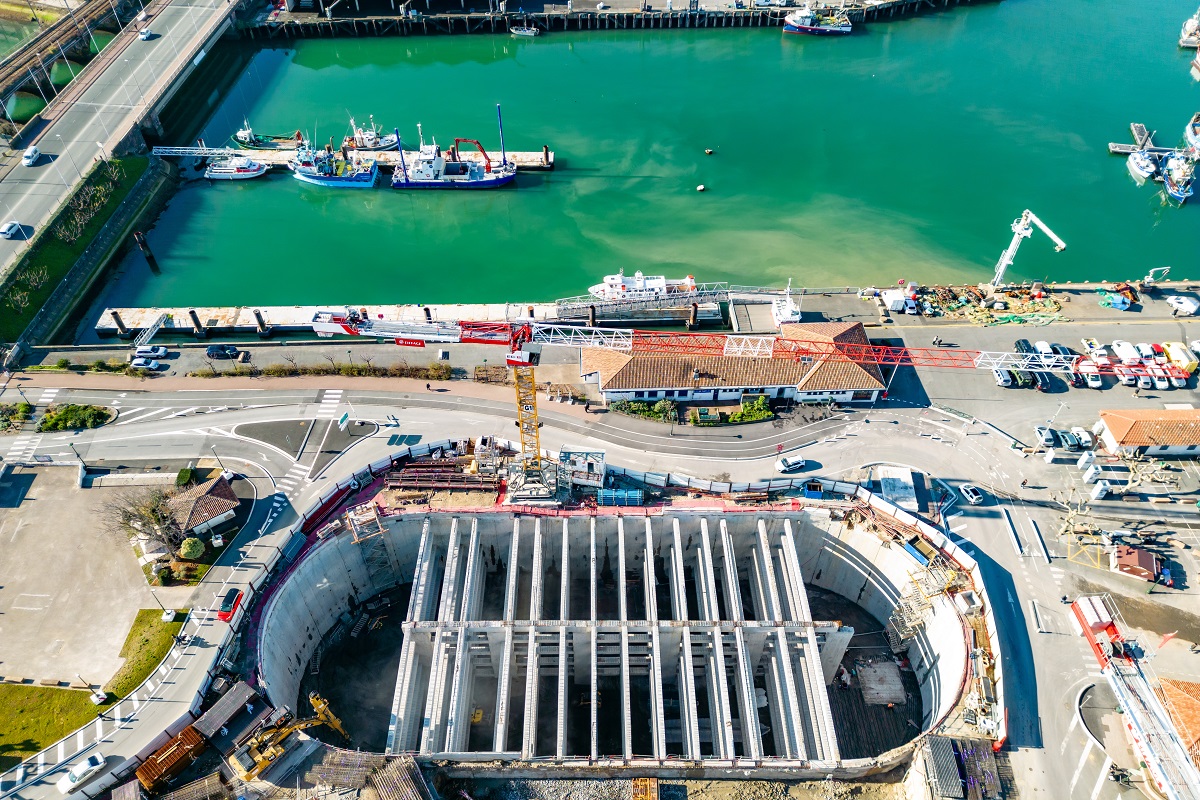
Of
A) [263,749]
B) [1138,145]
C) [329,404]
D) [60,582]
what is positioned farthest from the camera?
[1138,145]

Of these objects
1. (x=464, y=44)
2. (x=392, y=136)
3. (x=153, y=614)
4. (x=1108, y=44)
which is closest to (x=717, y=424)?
(x=153, y=614)

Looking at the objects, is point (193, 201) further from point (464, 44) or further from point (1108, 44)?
point (1108, 44)

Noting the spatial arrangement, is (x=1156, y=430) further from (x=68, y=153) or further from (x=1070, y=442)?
(x=68, y=153)

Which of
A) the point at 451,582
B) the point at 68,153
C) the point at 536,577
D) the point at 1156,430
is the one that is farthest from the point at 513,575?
the point at 68,153

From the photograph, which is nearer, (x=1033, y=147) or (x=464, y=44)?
(x=1033, y=147)

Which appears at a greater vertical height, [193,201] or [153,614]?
[193,201]

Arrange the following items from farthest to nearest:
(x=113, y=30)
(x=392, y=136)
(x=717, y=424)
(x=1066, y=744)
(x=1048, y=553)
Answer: (x=113, y=30) < (x=392, y=136) < (x=717, y=424) < (x=1048, y=553) < (x=1066, y=744)

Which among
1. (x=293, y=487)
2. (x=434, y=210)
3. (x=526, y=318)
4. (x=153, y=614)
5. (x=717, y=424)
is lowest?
(x=153, y=614)

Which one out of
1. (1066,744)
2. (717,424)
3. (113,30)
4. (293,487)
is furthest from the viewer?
(113,30)
